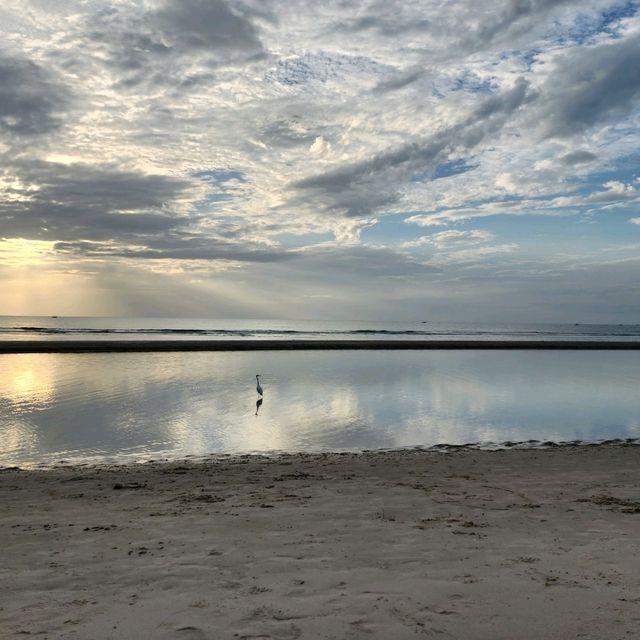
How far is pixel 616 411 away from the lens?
18750 mm

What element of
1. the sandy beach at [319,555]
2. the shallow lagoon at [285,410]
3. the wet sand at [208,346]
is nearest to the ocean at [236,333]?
the wet sand at [208,346]

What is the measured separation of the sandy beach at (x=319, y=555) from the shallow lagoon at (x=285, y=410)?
3280mm

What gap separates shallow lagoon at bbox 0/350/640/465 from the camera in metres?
13.1

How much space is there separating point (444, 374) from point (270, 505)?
2350 centimetres

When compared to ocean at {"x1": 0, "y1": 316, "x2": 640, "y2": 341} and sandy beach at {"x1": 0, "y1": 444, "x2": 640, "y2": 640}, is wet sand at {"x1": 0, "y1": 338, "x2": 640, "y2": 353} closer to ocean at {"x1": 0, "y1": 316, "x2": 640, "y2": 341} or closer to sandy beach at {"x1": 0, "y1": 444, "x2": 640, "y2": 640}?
ocean at {"x1": 0, "y1": 316, "x2": 640, "y2": 341}

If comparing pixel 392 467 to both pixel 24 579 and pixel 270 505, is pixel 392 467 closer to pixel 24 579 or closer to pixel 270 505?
pixel 270 505

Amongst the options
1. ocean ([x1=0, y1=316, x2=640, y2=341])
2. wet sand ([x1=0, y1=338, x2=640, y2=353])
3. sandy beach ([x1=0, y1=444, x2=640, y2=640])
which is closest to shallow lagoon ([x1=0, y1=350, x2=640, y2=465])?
sandy beach ([x1=0, y1=444, x2=640, y2=640])

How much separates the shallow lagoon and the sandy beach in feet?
10.8

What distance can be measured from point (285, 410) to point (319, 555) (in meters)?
12.1

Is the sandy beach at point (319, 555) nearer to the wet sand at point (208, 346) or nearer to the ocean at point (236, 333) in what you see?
the wet sand at point (208, 346)

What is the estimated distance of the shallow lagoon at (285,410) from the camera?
514 inches

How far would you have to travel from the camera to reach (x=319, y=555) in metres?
5.64

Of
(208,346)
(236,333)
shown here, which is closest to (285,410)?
(208,346)

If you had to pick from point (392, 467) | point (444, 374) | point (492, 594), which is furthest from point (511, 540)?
point (444, 374)
